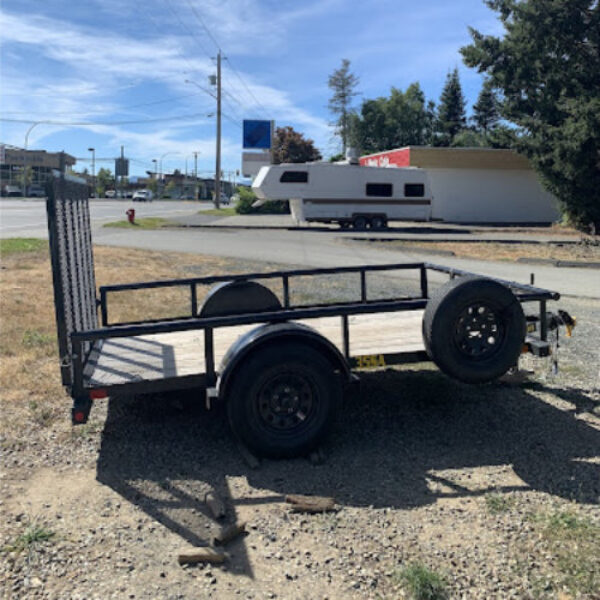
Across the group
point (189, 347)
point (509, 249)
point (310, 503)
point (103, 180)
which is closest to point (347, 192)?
point (509, 249)

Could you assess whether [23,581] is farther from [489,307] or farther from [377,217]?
[377,217]

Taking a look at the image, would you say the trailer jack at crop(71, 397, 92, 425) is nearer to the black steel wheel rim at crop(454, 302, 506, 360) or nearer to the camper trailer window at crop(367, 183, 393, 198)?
the black steel wheel rim at crop(454, 302, 506, 360)

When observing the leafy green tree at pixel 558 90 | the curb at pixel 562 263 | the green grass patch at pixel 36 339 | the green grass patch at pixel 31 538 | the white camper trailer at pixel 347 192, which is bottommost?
the green grass patch at pixel 31 538

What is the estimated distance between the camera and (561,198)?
24953 mm

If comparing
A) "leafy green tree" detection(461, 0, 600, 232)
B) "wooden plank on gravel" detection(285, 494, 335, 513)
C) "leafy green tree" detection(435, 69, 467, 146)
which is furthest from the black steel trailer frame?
"leafy green tree" detection(435, 69, 467, 146)

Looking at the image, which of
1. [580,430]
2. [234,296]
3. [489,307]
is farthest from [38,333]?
[580,430]

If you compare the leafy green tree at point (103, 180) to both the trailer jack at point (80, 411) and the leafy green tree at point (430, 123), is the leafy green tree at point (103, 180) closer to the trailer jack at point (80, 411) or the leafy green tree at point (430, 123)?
the leafy green tree at point (430, 123)

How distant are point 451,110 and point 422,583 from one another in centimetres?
7996

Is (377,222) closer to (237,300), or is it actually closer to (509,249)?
(509,249)

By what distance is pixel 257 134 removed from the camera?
4647 centimetres

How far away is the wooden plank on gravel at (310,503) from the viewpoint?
137 inches

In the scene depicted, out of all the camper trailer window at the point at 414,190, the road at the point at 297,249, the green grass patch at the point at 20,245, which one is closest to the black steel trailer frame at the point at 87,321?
the road at the point at 297,249

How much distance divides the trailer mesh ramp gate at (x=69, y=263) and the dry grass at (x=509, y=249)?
1428 centimetres

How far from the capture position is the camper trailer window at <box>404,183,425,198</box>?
2953 cm
